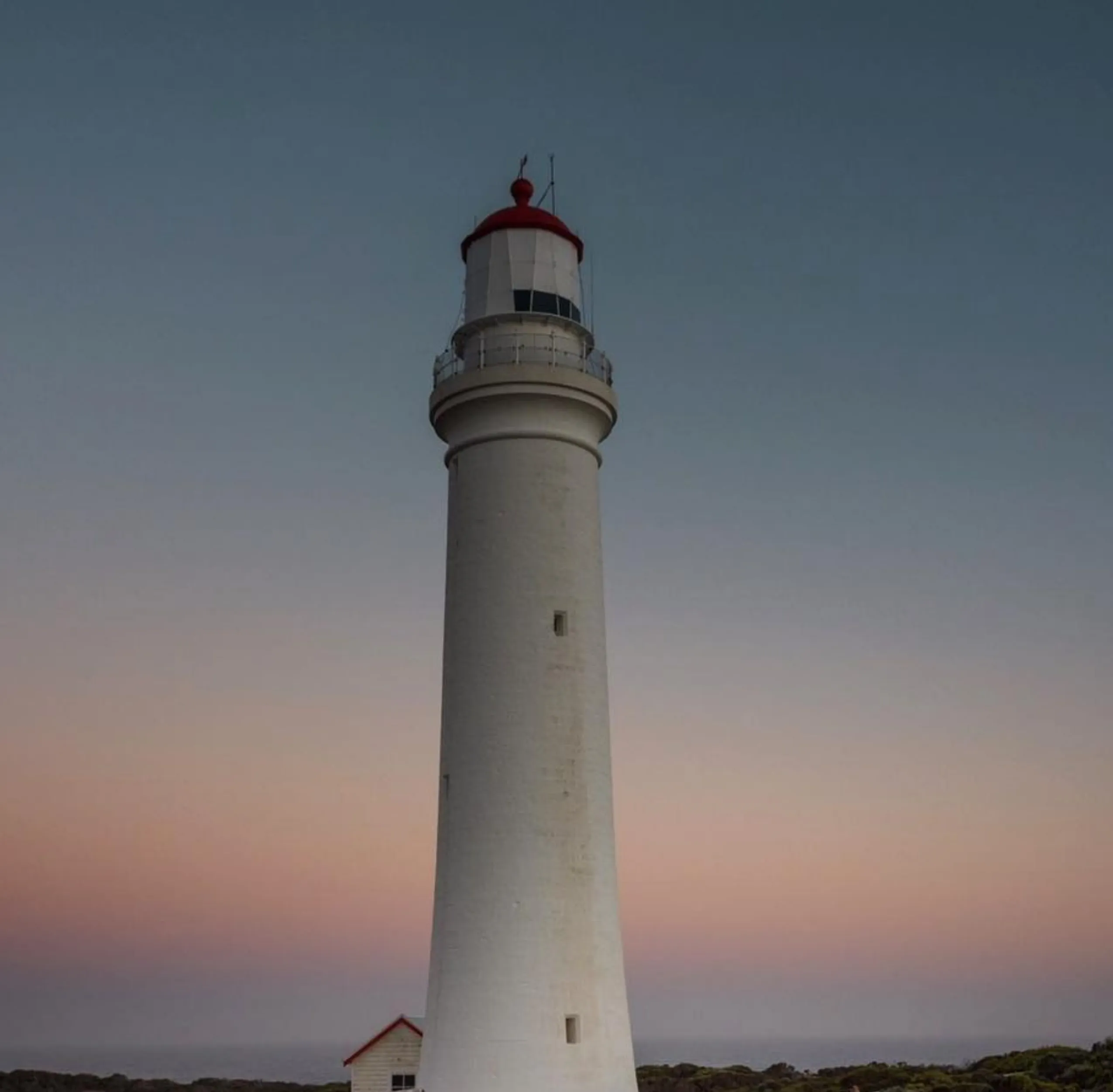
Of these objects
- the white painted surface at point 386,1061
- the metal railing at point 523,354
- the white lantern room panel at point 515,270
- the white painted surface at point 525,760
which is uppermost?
the white lantern room panel at point 515,270

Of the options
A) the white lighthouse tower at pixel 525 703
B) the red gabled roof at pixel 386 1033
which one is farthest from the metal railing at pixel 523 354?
the red gabled roof at pixel 386 1033

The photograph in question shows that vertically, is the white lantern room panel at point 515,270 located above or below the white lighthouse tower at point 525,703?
above

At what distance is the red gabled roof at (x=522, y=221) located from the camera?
2064 cm

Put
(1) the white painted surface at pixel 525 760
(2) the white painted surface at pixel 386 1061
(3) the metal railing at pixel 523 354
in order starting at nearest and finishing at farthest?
1. (1) the white painted surface at pixel 525 760
2. (3) the metal railing at pixel 523 354
3. (2) the white painted surface at pixel 386 1061

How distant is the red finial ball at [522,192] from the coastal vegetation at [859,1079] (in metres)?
15.2

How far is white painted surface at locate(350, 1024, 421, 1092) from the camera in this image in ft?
70.6

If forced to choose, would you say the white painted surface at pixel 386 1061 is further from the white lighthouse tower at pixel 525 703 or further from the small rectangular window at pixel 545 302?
the small rectangular window at pixel 545 302

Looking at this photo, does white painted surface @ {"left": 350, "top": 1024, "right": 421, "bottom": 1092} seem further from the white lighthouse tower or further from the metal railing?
the metal railing

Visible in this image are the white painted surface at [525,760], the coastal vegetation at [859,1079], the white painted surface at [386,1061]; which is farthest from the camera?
the coastal vegetation at [859,1079]

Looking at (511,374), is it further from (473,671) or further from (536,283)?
(473,671)

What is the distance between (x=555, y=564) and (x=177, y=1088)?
78.9ft

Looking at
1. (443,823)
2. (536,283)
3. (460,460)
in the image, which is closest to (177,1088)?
(443,823)

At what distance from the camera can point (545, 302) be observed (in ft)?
66.6

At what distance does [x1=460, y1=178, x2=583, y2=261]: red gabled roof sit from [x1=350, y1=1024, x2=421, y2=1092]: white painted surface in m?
13.1
